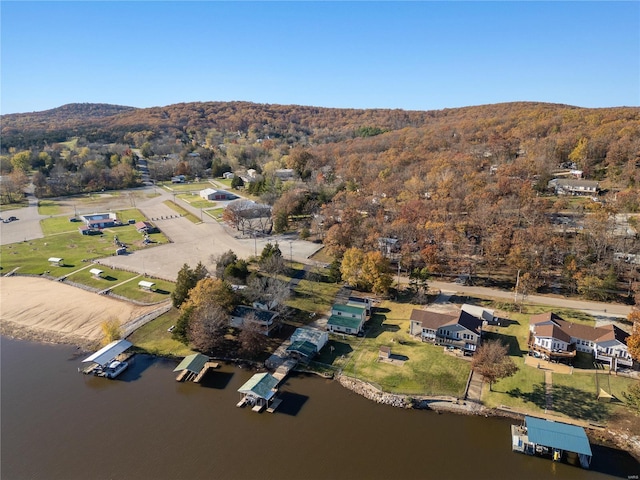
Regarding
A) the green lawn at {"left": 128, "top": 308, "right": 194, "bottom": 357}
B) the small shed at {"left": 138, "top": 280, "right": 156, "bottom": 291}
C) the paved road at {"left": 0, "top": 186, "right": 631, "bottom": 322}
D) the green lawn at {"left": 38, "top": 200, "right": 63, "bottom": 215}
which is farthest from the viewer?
the green lawn at {"left": 38, "top": 200, "right": 63, "bottom": 215}

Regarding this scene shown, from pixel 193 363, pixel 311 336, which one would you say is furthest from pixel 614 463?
pixel 193 363

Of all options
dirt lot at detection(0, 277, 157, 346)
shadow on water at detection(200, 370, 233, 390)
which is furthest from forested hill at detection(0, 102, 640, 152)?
dirt lot at detection(0, 277, 157, 346)

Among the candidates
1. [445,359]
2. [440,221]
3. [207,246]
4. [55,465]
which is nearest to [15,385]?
[55,465]

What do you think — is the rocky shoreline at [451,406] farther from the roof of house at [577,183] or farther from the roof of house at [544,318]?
the roof of house at [577,183]

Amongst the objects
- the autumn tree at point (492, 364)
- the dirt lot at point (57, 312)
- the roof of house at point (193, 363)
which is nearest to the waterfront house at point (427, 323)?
the autumn tree at point (492, 364)

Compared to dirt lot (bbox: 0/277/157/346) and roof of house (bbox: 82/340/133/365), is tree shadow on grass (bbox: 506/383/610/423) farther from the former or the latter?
dirt lot (bbox: 0/277/157/346)

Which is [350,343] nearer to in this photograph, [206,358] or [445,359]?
[445,359]
